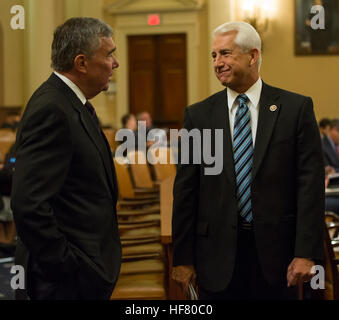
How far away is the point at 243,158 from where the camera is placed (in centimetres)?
200

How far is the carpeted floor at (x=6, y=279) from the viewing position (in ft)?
13.5

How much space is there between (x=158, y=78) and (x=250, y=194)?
10187 millimetres

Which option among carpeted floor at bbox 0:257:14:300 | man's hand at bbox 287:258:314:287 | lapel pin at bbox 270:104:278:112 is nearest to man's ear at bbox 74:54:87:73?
lapel pin at bbox 270:104:278:112

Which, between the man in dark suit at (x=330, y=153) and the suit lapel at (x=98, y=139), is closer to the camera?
the suit lapel at (x=98, y=139)

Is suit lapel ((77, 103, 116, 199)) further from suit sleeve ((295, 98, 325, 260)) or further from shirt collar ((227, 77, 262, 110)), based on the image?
suit sleeve ((295, 98, 325, 260))

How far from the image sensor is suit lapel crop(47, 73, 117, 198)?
1768 mm

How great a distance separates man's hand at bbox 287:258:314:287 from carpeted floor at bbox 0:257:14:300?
2686 millimetres

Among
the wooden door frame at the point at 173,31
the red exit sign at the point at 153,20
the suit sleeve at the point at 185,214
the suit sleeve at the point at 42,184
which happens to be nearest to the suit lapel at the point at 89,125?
the suit sleeve at the point at 42,184

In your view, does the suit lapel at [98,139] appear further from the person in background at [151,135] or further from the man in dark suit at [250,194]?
the person in background at [151,135]

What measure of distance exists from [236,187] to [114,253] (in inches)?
19.3

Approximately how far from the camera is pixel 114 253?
1.84 m

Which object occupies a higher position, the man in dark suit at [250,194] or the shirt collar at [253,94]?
the shirt collar at [253,94]
